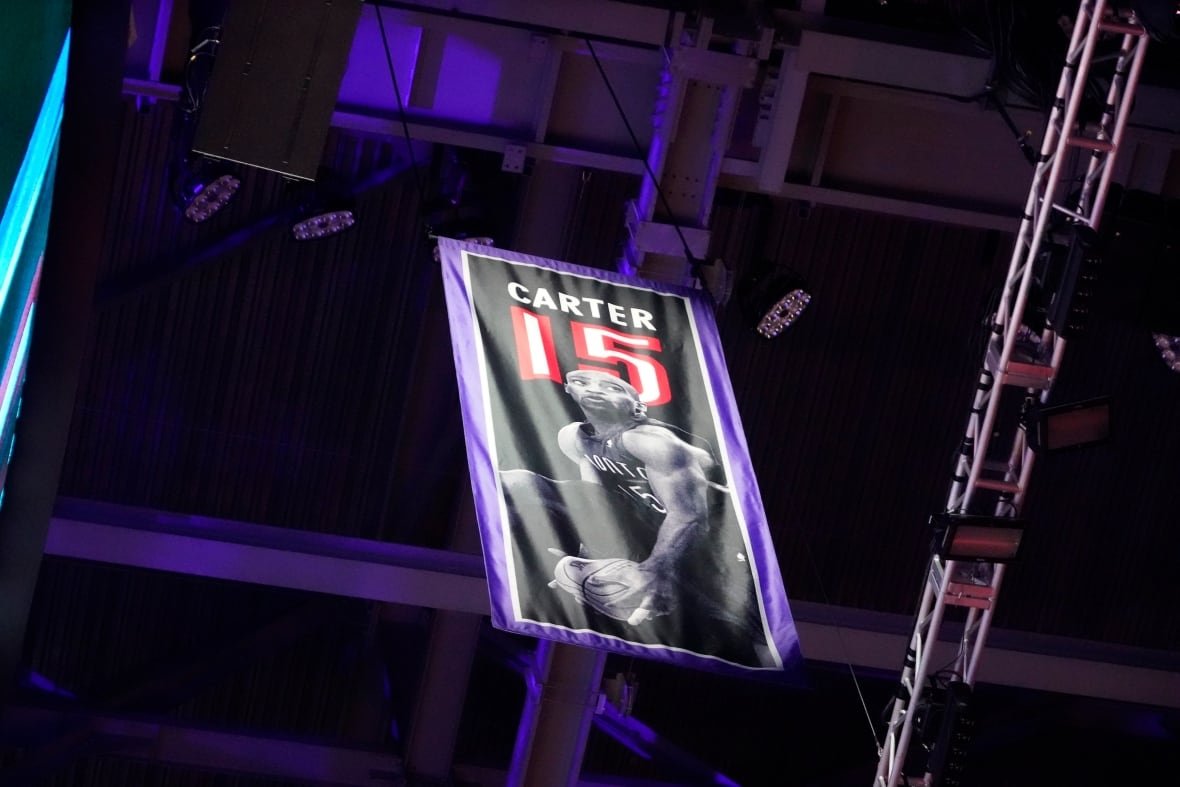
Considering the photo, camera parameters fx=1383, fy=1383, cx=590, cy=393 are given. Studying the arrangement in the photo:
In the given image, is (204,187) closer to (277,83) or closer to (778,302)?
(277,83)

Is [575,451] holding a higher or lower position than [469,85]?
lower

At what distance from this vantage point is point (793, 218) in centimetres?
979

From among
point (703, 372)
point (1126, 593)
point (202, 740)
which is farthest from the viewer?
point (1126, 593)

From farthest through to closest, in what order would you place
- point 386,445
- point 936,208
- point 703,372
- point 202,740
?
point 386,445 < point 202,740 < point 936,208 < point 703,372

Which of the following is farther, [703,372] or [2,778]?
[2,778]

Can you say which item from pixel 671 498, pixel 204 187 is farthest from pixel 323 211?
pixel 671 498

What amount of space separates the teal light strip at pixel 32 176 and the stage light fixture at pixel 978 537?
12.4 ft

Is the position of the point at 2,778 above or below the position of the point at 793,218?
below

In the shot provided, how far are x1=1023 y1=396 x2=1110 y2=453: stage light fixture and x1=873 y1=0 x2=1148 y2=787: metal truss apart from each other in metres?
0.14

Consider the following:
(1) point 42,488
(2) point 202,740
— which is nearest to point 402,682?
(2) point 202,740

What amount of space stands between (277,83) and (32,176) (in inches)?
71.5

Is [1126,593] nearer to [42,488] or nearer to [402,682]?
[402,682]

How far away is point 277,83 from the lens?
538 centimetres

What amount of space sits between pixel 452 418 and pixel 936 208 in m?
3.64
